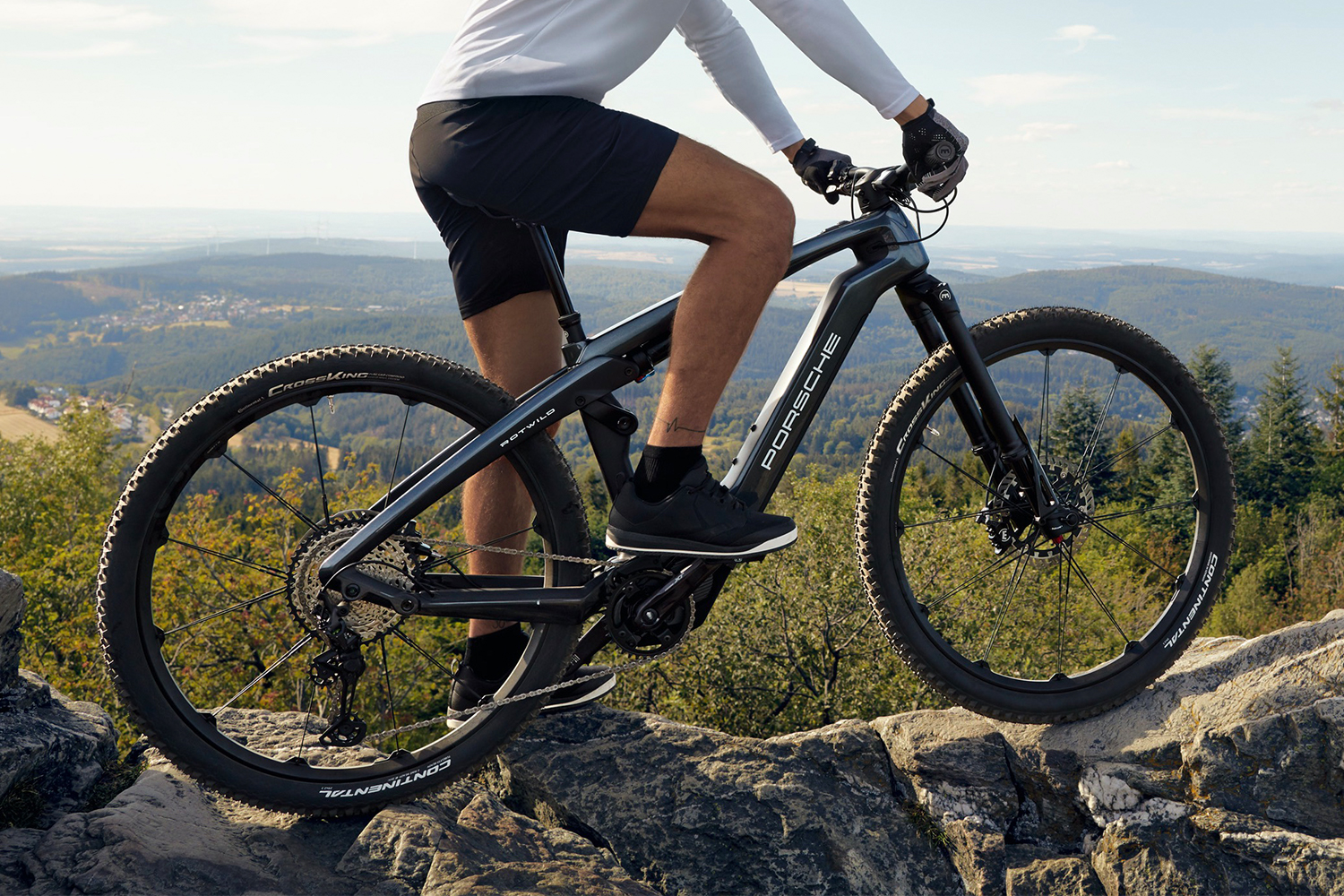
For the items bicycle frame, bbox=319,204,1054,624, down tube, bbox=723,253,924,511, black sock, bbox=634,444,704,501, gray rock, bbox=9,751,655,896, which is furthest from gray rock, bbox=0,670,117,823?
down tube, bbox=723,253,924,511

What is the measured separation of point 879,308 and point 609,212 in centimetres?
135

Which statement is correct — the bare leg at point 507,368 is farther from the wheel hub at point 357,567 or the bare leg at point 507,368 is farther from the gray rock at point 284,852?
the gray rock at point 284,852

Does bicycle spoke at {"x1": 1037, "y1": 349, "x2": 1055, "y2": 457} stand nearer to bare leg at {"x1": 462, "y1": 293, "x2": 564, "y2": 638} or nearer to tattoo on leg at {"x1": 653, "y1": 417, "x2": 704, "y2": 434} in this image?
tattoo on leg at {"x1": 653, "y1": 417, "x2": 704, "y2": 434}

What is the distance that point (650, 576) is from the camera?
2670 mm

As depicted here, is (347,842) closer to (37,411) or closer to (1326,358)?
(37,411)

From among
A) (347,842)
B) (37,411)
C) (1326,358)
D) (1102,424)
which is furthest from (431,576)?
(1326,358)

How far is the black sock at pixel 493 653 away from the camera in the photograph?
10.2ft

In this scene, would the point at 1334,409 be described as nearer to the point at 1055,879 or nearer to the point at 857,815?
the point at 1055,879

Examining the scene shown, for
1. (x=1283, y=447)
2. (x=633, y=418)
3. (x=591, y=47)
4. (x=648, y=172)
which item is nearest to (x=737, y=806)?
(x=633, y=418)

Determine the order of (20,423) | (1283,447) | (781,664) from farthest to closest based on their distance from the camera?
(20,423), (1283,447), (781,664)

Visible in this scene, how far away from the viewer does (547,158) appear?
236 centimetres

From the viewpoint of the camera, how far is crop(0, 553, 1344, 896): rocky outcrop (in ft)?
8.08

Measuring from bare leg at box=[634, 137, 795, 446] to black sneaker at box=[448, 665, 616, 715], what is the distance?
110cm

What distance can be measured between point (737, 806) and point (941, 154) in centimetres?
217
